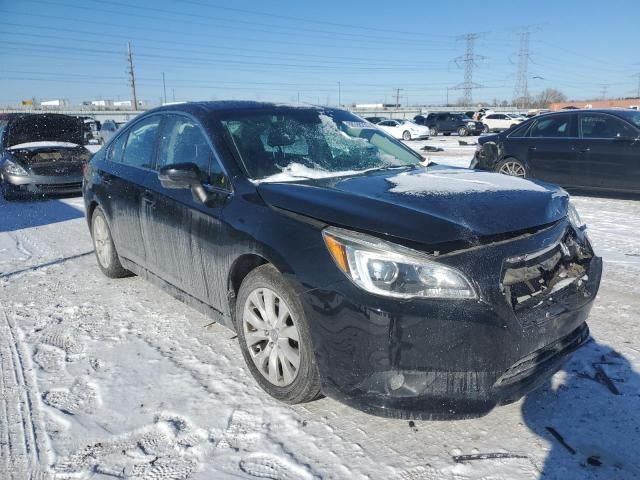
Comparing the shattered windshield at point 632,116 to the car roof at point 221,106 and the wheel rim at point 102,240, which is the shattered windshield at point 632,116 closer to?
the car roof at point 221,106

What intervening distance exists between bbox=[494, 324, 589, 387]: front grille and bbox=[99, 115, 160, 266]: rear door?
2874 millimetres

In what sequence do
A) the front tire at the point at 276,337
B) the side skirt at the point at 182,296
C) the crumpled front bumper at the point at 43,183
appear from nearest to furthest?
the front tire at the point at 276,337
the side skirt at the point at 182,296
the crumpled front bumper at the point at 43,183

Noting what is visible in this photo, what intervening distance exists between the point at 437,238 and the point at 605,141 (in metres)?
7.52

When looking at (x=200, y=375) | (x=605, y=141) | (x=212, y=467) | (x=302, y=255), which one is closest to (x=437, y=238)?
(x=302, y=255)

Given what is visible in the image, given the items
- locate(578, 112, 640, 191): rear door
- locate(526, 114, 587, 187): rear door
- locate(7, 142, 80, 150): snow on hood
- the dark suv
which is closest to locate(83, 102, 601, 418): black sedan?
locate(578, 112, 640, 191): rear door

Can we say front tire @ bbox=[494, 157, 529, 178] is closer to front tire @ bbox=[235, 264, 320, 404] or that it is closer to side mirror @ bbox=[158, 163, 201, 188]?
side mirror @ bbox=[158, 163, 201, 188]

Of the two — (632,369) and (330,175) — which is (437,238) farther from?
(632,369)

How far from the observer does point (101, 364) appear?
325cm

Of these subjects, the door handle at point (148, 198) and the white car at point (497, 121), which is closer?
the door handle at point (148, 198)

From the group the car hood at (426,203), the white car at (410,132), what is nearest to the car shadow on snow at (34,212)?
the car hood at (426,203)

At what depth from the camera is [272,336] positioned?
2738mm

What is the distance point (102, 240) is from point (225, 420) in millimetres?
2977

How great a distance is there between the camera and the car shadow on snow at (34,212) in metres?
7.77

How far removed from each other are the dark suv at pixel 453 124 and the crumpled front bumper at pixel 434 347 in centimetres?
3494
